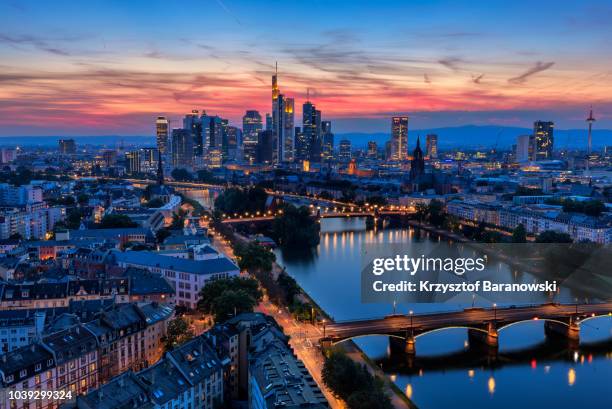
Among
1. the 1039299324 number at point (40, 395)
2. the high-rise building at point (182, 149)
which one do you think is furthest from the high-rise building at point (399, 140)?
the 1039299324 number at point (40, 395)

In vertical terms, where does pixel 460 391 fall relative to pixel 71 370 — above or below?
below

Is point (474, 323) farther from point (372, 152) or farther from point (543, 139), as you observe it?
point (372, 152)

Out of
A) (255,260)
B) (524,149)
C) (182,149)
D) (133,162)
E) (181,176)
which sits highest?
(524,149)

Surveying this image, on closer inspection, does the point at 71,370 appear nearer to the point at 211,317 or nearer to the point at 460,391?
the point at 211,317

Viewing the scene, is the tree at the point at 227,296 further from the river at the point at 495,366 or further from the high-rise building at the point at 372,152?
the high-rise building at the point at 372,152

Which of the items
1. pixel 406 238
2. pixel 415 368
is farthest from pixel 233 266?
pixel 406 238

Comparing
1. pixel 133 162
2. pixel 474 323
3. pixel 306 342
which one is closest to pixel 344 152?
pixel 133 162

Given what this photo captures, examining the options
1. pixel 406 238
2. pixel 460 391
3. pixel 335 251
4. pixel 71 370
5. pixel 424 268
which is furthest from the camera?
pixel 406 238
